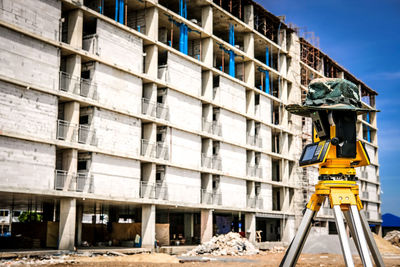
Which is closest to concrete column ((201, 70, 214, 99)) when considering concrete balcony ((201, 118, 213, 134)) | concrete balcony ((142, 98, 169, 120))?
concrete balcony ((201, 118, 213, 134))

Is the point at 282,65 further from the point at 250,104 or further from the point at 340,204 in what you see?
the point at 340,204

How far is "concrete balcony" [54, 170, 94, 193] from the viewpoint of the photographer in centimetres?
2944

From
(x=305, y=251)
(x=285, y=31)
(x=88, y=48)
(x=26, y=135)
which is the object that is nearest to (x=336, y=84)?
(x=26, y=135)

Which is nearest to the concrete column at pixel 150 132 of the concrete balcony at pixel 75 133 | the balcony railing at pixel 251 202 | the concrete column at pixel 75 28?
the concrete balcony at pixel 75 133

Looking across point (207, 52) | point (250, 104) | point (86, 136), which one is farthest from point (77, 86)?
point (250, 104)

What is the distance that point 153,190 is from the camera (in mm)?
35781

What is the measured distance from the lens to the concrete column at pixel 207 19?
143 ft

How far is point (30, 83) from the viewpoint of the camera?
2786 centimetres

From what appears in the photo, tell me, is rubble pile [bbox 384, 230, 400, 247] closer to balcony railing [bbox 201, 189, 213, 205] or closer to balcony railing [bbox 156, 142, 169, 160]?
balcony railing [bbox 201, 189, 213, 205]

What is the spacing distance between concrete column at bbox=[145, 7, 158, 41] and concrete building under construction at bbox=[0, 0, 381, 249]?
159 millimetres

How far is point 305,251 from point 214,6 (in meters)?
23.6

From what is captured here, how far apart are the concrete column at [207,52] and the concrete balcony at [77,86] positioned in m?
14.1

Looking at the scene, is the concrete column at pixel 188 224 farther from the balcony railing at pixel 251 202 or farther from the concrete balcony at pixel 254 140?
the concrete balcony at pixel 254 140

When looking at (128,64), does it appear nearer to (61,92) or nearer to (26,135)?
(61,92)
